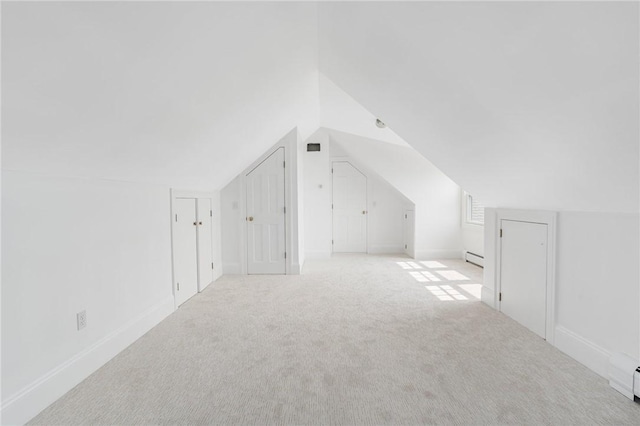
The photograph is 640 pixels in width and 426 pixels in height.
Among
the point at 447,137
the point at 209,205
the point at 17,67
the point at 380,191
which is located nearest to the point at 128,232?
the point at 17,67

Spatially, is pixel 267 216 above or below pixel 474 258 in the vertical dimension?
above

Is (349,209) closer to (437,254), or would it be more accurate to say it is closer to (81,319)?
(437,254)

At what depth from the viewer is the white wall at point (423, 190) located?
6629 mm

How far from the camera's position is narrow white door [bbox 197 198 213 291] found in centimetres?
433

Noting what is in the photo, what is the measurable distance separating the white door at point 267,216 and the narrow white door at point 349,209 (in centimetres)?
252

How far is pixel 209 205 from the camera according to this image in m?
4.73

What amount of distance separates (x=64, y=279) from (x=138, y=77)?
1307 millimetres

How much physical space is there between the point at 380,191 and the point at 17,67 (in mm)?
6765

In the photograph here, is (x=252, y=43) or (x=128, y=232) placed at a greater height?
(x=252, y=43)

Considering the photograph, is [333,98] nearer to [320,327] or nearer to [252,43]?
[252,43]

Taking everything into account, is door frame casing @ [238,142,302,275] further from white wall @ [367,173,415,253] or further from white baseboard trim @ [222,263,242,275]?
white wall @ [367,173,415,253]

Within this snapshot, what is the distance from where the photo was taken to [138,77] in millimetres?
1734

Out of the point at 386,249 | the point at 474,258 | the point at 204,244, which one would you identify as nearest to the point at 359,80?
the point at 204,244

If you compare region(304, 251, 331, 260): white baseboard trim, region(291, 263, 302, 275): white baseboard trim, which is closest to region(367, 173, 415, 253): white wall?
region(304, 251, 331, 260): white baseboard trim
